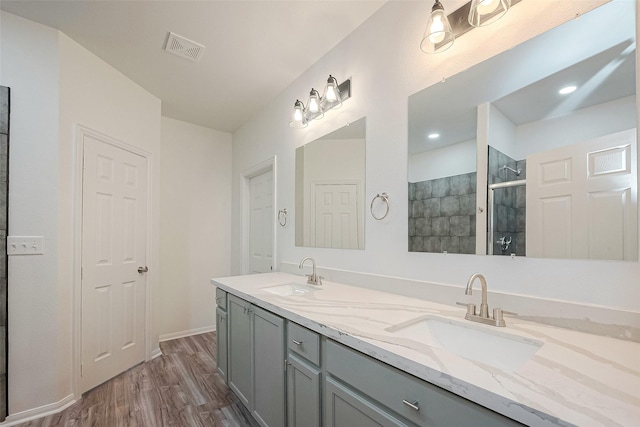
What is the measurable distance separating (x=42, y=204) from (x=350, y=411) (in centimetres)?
230

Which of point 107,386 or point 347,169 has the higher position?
point 347,169

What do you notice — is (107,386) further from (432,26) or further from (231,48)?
(432,26)

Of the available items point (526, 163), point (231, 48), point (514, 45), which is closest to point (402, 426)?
point (526, 163)

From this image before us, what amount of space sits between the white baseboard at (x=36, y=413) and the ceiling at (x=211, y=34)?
100.0 inches

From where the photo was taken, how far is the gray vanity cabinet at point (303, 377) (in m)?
1.19

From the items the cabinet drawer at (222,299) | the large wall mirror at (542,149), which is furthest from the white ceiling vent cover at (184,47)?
the cabinet drawer at (222,299)

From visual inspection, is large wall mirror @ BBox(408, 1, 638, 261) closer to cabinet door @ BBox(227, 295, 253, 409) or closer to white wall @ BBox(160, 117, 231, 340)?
cabinet door @ BBox(227, 295, 253, 409)

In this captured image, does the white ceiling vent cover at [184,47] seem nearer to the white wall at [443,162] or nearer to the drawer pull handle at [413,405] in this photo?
the white wall at [443,162]

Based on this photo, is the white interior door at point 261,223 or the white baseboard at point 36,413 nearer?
the white baseboard at point 36,413

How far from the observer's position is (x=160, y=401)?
2104mm

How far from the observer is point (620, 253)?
0.95 metres

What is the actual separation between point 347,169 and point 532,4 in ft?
3.99

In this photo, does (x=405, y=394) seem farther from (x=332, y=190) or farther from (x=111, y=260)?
(x=111, y=260)

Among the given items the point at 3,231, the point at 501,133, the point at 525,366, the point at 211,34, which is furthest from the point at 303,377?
the point at 211,34
